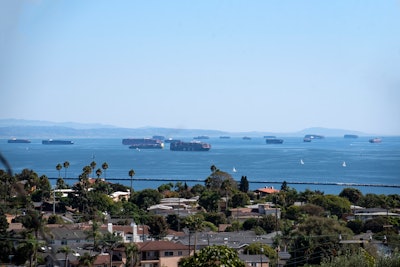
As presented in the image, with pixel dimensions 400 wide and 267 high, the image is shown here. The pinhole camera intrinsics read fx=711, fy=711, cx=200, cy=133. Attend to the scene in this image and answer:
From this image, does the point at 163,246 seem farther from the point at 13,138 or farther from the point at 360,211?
the point at 13,138

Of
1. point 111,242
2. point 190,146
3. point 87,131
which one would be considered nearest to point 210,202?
point 111,242

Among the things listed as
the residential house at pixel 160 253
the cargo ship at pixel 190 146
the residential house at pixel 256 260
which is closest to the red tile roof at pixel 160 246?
the residential house at pixel 160 253

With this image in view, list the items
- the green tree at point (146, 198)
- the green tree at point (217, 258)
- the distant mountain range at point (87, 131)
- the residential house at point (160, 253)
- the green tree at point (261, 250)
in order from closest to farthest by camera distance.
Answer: the green tree at point (217, 258) → the residential house at point (160, 253) → the green tree at point (261, 250) → the green tree at point (146, 198) → the distant mountain range at point (87, 131)

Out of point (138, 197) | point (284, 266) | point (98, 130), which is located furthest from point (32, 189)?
point (98, 130)

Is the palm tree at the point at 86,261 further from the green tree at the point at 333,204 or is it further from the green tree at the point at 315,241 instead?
the green tree at the point at 333,204

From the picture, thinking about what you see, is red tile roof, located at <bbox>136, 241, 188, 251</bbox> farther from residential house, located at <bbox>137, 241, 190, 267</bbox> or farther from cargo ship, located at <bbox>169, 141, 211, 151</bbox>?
cargo ship, located at <bbox>169, 141, 211, 151</bbox>

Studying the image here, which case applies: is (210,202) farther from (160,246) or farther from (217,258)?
(217,258)

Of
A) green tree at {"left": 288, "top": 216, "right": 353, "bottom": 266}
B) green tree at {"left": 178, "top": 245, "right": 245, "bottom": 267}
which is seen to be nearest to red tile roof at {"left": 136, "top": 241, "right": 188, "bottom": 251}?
green tree at {"left": 288, "top": 216, "right": 353, "bottom": 266}
